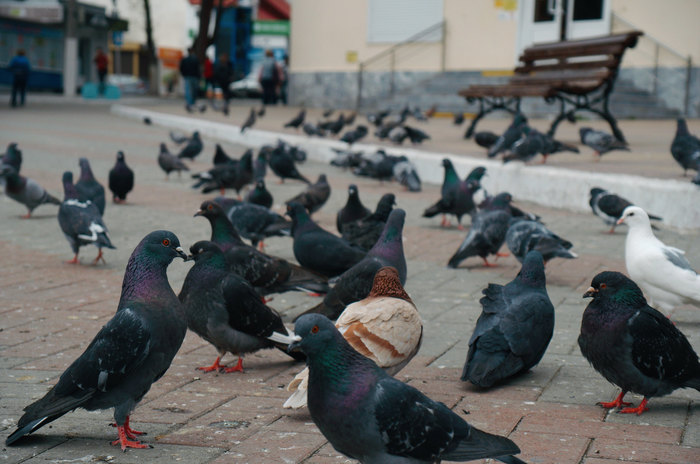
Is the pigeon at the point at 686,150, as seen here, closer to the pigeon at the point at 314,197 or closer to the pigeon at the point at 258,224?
the pigeon at the point at 314,197

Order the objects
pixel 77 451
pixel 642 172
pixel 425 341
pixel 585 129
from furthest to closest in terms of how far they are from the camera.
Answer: pixel 585 129, pixel 642 172, pixel 425 341, pixel 77 451

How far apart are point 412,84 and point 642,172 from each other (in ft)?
52.2

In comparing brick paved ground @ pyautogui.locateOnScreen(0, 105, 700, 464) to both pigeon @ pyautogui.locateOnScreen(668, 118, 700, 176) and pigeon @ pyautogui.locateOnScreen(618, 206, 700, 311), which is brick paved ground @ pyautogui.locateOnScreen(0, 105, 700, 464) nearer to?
pigeon @ pyautogui.locateOnScreen(618, 206, 700, 311)

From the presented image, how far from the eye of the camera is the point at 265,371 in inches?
189

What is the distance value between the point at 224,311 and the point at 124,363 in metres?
1.17

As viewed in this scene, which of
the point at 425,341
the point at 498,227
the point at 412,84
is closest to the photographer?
the point at 425,341

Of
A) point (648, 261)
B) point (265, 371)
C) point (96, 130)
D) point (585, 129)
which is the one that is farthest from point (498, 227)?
point (96, 130)

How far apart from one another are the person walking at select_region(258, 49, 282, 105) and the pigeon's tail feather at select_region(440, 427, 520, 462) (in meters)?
27.7

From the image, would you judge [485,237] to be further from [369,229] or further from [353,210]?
[353,210]

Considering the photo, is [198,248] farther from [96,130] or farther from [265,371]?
[96,130]

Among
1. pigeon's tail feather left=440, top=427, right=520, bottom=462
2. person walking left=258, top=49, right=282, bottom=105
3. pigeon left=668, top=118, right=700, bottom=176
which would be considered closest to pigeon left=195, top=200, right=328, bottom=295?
pigeon's tail feather left=440, top=427, right=520, bottom=462

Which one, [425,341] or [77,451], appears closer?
[77,451]

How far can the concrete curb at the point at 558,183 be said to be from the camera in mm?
9102

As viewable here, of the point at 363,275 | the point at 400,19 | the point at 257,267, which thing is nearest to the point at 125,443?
the point at 363,275
